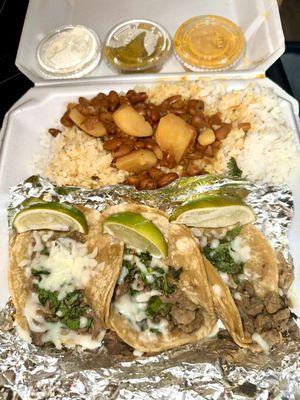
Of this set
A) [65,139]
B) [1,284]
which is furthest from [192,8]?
[1,284]

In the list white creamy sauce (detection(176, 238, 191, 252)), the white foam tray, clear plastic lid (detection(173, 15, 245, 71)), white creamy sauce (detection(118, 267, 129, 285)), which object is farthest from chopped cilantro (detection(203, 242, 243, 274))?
clear plastic lid (detection(173, 15, 245, 71))

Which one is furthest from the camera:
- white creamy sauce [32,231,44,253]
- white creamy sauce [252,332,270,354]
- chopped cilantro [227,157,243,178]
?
chopped cilantro [227,157,243,178]

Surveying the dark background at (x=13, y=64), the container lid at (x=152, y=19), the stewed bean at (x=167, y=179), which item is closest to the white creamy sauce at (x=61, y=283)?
the stewed bean at (x=167, y=179)

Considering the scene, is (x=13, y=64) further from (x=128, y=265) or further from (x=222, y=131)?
(x=128, y=265)

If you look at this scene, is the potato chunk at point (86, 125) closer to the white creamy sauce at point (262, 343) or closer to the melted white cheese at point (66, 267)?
the melted white cheese at point (66, 267)

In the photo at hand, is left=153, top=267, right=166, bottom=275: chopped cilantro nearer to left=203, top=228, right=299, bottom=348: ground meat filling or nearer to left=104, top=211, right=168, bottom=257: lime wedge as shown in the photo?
left=104, top=211, right=168, bottom=257: lime wedge

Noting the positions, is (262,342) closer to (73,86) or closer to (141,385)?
(141,385)

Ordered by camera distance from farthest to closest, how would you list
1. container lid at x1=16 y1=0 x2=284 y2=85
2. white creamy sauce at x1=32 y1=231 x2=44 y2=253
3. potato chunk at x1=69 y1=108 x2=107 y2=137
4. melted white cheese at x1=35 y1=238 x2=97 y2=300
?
container lid at x1=16 y1=0 x2=284 y2=85 < potato chunk at x1=69 y1=108 x2=107 y2=137 < white creamy sauce at x1=32 y1=231 x2=44 y2=253 < melted white cheese at x1=35 y1=238 x2=97 y2=300
